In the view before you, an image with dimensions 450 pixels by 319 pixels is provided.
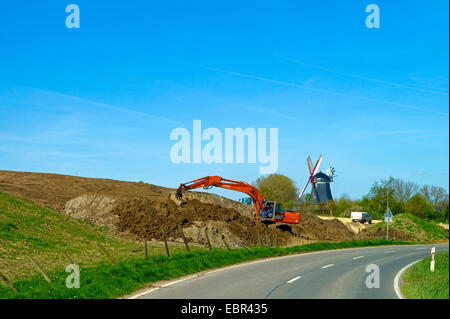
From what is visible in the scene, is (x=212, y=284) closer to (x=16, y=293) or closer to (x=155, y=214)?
(x=16, y=293)

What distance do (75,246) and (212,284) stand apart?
53.7 feet

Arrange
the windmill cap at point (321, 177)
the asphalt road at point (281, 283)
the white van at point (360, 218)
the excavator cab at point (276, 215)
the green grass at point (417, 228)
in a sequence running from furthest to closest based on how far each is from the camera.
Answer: the windmill cap at point (321, 177) → the white van at point (360, 218) → the green grass at point (417, 228) → the excavator cab at point (276, 215) → the asphalt road at point (281, 283)

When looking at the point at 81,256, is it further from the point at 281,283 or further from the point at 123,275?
the point at 281,283

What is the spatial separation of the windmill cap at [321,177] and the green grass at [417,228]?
58.9m

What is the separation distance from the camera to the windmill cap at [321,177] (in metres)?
122

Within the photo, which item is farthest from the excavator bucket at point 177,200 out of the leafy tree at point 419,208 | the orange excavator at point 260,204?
the leafy tree at point 419,208

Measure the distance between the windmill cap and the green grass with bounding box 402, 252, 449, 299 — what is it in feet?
335

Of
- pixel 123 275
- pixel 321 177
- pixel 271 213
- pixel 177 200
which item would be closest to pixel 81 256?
pixel 123 275

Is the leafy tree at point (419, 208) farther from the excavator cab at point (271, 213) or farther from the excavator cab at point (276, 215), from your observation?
the excavator cab at point (271, 213)

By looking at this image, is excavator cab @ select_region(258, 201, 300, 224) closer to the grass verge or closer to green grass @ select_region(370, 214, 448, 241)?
the grass verge

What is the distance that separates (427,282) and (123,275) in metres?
10.5

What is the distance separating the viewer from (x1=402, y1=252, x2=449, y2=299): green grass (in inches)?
492

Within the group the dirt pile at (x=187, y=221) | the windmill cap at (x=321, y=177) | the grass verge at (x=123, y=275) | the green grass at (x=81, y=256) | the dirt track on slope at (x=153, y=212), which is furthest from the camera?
the windmill cap at (x=321, y=177)
